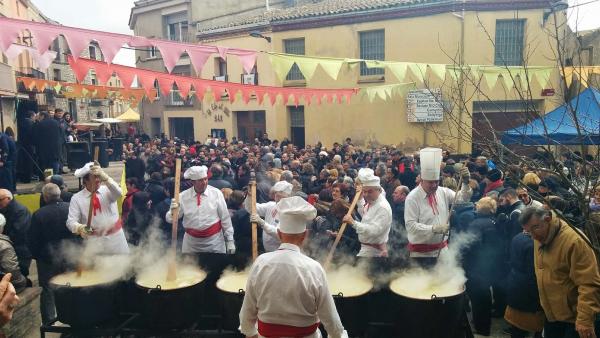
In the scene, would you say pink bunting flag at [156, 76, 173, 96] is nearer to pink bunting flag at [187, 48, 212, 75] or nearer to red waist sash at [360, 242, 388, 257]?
pink bunting flag at [187, 48, 212, 75]

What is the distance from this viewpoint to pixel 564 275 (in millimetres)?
3822

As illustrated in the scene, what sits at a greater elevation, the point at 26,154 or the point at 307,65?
the point at 307,65

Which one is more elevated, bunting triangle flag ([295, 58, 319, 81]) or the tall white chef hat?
bunting triangle flag ([295, 58, 319, 81])

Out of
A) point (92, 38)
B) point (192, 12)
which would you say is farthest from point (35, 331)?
point (192, 12)

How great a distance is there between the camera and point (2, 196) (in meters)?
5.62

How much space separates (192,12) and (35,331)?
23.9 meters

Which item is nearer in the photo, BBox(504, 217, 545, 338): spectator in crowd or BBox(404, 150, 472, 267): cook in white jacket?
BBox(504, 217, 545, 338): spectator in crowd

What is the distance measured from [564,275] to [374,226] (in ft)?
6.55

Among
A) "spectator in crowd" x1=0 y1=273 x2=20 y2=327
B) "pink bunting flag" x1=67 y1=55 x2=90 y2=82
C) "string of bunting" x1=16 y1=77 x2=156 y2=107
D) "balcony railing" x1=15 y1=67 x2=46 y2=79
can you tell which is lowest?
"spectator in crowd" x1=0 y1=273 x2=20 y2=327

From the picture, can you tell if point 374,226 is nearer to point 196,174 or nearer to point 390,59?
point 196,174

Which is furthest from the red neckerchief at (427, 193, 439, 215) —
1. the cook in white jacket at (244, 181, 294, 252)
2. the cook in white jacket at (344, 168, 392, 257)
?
the cook in white jacket at (244, 181, 294, 252)

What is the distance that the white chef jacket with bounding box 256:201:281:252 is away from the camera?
5545mm

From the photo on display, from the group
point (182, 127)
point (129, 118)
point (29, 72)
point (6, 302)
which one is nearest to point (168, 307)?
point (6, 302)

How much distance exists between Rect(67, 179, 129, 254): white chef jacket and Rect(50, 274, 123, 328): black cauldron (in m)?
0.86
